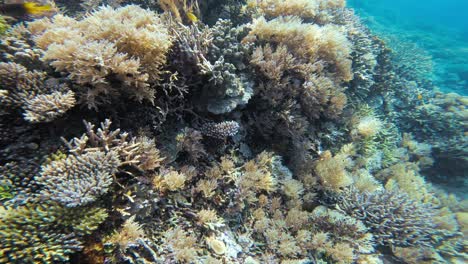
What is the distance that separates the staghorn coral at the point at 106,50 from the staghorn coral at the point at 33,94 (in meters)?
0.20

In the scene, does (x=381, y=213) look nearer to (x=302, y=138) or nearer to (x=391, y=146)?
(x=302, y=138)

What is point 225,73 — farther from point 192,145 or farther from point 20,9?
point 20,9

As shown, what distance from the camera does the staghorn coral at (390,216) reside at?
16.7 ft

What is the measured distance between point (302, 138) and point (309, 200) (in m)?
1.22

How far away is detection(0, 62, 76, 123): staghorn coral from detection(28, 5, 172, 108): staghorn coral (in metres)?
0.20

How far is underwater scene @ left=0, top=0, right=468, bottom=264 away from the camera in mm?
2717

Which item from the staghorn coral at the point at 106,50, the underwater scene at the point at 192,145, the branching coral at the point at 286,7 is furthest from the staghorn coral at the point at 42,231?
the branching coral at the point at 286,7

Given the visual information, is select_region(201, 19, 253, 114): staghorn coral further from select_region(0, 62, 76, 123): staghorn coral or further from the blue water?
the blue water

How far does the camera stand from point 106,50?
114 inches

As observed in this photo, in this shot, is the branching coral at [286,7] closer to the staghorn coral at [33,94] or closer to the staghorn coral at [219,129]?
the staghorn coral at [219,129]

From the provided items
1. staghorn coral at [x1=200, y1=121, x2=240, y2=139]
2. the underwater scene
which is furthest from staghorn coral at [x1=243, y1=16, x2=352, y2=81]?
staghorn coral at [x1=200, y1=121, x2=240, y2=139]

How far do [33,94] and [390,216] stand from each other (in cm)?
643

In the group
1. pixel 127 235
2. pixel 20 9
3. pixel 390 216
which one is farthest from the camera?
pixel 390 216

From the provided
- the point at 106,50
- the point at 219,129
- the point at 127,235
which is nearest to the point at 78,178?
the point at 127,235
